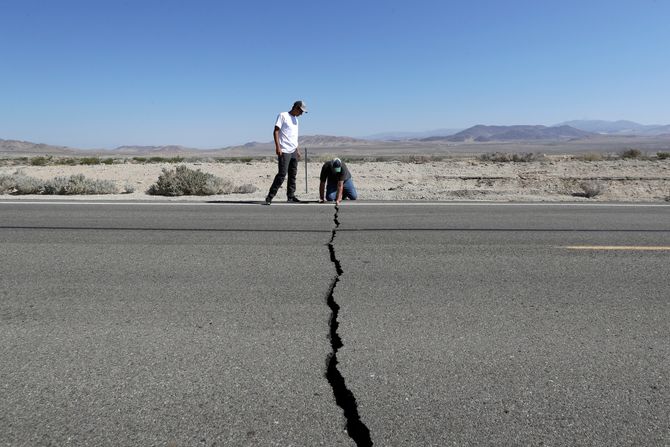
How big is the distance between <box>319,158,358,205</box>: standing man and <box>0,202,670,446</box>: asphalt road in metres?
4.18

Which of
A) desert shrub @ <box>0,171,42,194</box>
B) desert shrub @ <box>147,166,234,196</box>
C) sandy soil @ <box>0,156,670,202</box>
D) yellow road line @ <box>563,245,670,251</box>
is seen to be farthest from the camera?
desert shrub @ <box>0,171,42,194</box>

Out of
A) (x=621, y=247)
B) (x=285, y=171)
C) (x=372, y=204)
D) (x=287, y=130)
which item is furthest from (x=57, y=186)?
(x=621, y=247)

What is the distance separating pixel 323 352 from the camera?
3.59m

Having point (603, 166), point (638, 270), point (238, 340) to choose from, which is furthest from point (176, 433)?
point (603, 166)

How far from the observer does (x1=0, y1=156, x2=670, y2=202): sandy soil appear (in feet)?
42.9

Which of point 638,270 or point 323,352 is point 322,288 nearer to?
point 323,352

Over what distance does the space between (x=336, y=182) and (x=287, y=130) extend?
59.8 inches

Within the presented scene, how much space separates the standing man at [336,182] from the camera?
11.2 m

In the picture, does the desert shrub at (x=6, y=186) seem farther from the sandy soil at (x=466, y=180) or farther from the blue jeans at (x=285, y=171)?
the blue jeans at (x=285, y=171)

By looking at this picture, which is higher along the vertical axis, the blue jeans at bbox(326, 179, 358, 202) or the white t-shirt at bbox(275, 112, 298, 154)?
the white t-shirt at bbox(275, 112, 298, 154)

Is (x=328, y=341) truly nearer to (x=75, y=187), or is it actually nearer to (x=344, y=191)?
(x=344, y=191)

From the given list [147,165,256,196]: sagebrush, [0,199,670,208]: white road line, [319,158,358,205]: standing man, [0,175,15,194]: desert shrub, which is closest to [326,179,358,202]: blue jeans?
[319,158,358,205]: standing man

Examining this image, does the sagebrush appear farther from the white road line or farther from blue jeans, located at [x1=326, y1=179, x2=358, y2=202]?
blue jeans, located at [x1=326, y1=179, x2=358, y2=202]

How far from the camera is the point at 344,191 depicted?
11.8 meters
